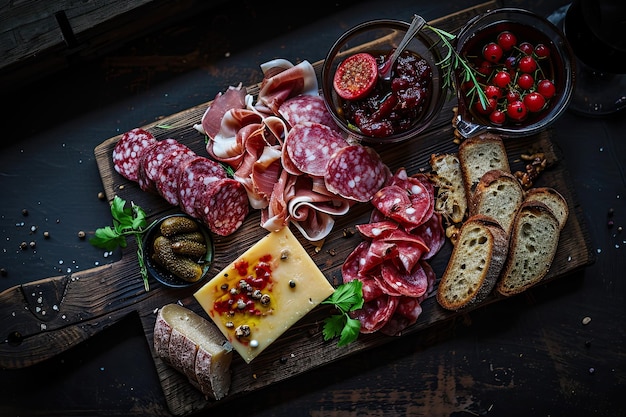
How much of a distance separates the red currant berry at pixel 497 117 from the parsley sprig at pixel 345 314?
2.52 feet

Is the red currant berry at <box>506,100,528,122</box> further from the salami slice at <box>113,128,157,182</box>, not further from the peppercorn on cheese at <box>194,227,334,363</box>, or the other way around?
the salami slice at <box>113,128,157,182</box>

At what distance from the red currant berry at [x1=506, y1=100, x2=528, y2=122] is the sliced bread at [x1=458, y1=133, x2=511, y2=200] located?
0.54ft

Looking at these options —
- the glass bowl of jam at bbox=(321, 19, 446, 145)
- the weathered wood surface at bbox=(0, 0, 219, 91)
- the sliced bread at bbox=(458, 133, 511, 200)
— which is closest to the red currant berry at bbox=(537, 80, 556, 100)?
the sliced bread at bbox=(458, 133, 511, 200)

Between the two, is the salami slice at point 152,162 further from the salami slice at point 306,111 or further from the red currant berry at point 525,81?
the red currant berry at point 525,81

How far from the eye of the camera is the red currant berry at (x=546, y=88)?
204 cm

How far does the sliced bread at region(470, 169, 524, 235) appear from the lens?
85.1 inches

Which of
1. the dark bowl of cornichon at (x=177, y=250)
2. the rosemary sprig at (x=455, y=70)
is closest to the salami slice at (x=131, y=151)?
the dark bowl of cornichon at (x=177, y=250)

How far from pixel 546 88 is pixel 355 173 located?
2.46ft

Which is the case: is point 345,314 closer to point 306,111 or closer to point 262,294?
point 262,294

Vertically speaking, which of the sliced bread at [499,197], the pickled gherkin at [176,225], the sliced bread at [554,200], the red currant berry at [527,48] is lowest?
the sliced bread at [554,200]

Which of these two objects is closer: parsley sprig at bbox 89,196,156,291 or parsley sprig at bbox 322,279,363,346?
parsley sprig at bbox 322,279,363,346

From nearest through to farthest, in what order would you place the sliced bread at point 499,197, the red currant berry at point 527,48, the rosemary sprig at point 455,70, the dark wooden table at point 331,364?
the rosemary sprig at point 455,70 < the red currant berry at point 527,48 < the sliced bread at point 499,197 < the dark wooden table at point 331,364

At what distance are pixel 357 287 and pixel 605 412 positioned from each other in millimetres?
1193

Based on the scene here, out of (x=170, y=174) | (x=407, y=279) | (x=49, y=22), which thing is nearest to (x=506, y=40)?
(x=407, y=279)
